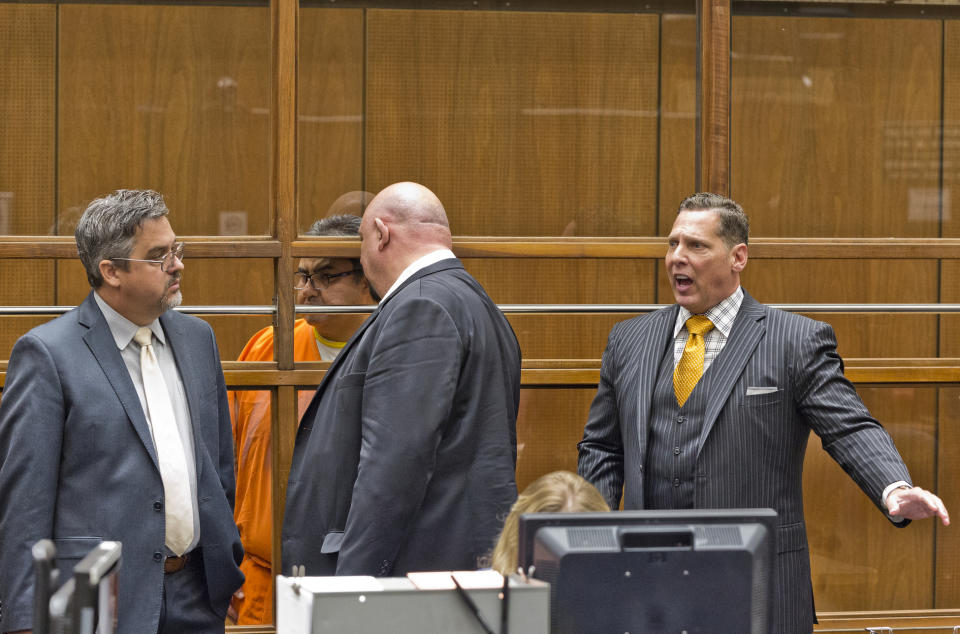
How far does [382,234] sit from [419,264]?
0.44 feet

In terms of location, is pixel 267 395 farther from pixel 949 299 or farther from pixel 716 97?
pixel 949 299

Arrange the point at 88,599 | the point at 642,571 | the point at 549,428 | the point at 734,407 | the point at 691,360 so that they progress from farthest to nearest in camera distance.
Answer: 1. the point at 549,428
2. the point at 691,360
3. the point at 734,407
4. the point at 642,571
5. the point at 88,599

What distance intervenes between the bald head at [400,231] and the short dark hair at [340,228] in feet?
2.35

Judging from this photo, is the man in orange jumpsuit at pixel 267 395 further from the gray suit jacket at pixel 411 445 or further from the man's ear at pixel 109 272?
the man's ear at pixel 109 272

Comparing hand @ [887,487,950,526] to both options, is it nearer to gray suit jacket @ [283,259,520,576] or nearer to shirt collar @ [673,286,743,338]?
shirt collar @ [673,286,743,338]

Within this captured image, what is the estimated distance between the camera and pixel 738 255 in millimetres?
3211

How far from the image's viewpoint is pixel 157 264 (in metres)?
2.83

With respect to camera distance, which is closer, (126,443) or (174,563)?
(126,443)

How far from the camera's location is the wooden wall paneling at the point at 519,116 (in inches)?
154

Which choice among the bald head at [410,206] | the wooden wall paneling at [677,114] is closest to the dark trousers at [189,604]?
the bald head at [410,206]

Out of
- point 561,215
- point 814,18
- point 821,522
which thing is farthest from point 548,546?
point 814,18

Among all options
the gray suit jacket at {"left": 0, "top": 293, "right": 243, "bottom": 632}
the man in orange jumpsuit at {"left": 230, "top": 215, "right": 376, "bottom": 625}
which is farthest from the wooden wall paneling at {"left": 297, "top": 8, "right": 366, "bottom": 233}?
the gray suit jacket at {"left": 0, "top": 293, "right": 243, "bottom": 632}

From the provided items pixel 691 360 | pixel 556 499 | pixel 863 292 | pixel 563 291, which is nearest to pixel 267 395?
pixel 563 291

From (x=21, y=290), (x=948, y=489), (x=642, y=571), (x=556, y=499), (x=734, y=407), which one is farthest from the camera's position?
(x=948, y=489)
